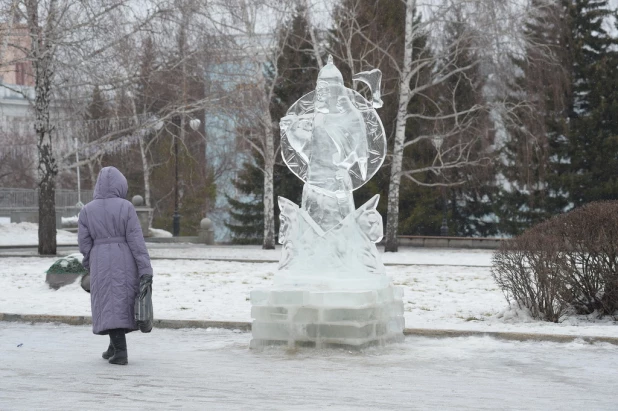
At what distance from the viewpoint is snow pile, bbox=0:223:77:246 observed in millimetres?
35375

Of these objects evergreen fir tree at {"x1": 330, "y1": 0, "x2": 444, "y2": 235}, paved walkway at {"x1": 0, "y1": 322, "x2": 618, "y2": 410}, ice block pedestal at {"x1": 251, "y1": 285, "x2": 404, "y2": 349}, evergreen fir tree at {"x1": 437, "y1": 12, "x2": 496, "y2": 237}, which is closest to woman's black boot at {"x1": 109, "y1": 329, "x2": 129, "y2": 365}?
paved walkway at {"x1": 0, "y1": 322, "x2": 618, "y2": 410}

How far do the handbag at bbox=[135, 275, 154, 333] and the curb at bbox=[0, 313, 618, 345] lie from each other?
11.3 ft

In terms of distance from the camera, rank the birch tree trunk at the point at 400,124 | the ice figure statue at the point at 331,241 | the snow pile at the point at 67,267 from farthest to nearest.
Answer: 1. the birch tree trunk at the point at 400,124
2. the snow pile at the point at 67,267
3. the ice figure statue at the point at 331,241

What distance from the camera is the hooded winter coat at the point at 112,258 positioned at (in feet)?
31.5

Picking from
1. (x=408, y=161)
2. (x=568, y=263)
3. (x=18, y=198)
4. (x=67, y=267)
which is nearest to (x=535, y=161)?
(x=408, y=161)

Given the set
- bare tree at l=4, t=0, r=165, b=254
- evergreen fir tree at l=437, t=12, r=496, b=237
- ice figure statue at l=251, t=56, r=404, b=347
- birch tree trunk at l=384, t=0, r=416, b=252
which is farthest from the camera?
evergreen fir tree at l=437, t=12, r=496, b=237

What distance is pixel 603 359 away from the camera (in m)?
10.5

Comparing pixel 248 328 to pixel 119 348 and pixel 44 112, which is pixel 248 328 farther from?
pixel 44 112

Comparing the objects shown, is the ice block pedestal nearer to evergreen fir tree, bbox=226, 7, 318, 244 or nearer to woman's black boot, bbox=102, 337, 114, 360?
woman's black boot, bbox=102, 337, 114, 360

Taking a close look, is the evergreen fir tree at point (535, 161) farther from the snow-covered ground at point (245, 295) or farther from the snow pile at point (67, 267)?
the snow pile at point (67, 267)

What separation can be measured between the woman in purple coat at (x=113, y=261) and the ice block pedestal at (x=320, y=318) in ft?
5.53

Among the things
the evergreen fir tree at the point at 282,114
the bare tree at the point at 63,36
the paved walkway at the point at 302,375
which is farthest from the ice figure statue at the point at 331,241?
the evergreen fir tree at the point at 282,114

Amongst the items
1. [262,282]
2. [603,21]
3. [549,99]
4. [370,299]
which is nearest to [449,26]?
[549,99]

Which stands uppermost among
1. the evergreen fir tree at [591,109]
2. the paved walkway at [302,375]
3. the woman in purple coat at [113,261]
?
the evergreen fir tree at [591,109]
